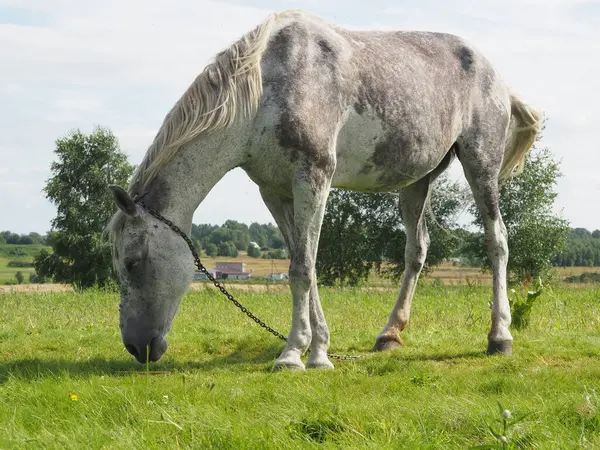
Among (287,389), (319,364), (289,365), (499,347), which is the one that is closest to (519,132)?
(499,347)

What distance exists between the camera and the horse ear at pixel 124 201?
5.64 metres

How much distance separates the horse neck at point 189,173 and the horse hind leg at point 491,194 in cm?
281

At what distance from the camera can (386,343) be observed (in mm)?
7824

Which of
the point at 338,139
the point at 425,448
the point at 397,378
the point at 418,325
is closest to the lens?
the point at 425,448

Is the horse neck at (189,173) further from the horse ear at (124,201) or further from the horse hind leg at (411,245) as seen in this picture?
the horse hind leg at (411,245)

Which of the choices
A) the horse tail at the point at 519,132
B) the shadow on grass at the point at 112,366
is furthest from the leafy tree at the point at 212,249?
the shadow on grass at the point at 112,366

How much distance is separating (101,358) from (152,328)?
1.44 m

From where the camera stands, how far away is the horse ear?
5637 mm

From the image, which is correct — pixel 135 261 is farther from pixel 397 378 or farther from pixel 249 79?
pixel 397 378

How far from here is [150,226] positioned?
5.86 m

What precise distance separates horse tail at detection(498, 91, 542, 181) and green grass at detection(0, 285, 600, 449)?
2.00 m

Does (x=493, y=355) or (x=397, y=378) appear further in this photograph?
(x=493, y=355)

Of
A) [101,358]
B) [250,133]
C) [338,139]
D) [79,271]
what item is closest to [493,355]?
[338,139]

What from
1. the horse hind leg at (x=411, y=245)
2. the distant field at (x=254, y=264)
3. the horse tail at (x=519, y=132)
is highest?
the horse tail at (x=519, y=132)
